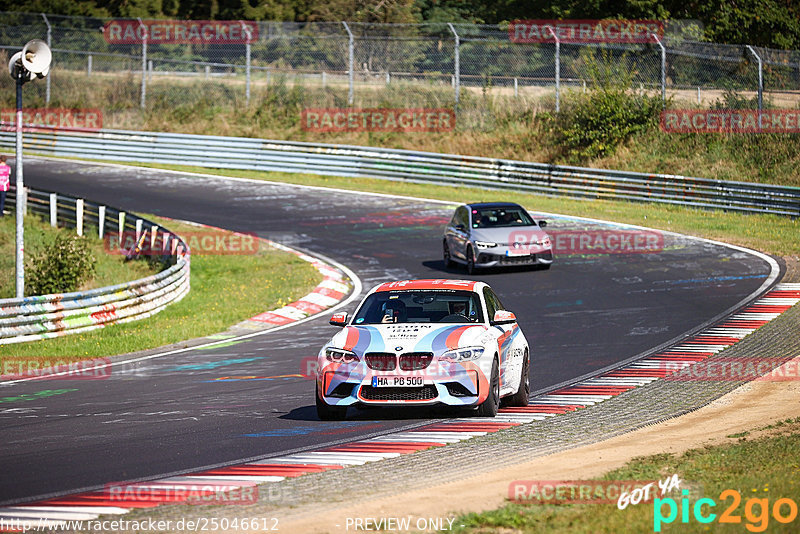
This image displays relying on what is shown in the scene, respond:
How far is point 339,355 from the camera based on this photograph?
11.1 m

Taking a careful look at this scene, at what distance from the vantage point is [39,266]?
922 inches

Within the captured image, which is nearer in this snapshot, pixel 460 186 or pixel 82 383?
pixel 82 383

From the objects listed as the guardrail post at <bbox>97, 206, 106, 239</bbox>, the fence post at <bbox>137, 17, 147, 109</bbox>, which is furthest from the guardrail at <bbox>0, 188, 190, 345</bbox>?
the fence post at <bbox>137, 17, 147, 109</bbox>

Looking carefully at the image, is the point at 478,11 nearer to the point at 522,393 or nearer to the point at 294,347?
the point at 294,347

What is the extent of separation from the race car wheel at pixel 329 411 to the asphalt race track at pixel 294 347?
0.45ft

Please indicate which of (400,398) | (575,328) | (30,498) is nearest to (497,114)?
(575,328)

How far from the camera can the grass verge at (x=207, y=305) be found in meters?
17.8

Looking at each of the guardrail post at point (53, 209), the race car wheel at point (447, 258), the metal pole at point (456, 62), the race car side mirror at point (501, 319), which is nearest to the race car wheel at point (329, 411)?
the race car side mirror at point (501, 319)

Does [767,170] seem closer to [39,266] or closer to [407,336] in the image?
[39,266]

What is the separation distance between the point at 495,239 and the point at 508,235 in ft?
1.10

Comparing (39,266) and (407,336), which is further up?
(407,336)

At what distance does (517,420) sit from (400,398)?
4.05 ft

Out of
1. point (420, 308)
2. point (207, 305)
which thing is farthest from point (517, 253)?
point (420, 308)

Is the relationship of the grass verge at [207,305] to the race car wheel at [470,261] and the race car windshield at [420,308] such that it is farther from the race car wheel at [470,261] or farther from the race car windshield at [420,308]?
the race car windshield at [420,308]
